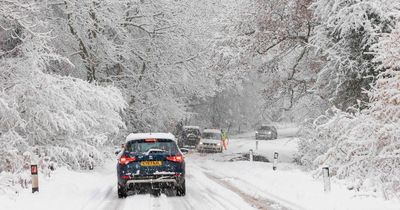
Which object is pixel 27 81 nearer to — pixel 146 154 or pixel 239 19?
pixel 146 154

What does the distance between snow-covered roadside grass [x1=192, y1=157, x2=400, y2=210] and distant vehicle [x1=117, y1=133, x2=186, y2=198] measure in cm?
220

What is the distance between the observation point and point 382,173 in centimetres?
1258

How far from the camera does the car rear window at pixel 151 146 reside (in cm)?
1420

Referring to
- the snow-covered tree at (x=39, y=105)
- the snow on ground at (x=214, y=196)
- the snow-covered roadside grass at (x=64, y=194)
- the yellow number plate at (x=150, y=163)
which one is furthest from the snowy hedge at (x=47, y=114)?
the yellow number plate at (x=150, y=163)

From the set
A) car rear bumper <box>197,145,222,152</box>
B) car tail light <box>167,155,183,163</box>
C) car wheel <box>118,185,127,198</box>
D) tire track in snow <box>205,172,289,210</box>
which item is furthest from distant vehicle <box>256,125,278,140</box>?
car wheel <box>118,185,127,198</box>

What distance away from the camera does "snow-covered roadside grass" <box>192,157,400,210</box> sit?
1166cm

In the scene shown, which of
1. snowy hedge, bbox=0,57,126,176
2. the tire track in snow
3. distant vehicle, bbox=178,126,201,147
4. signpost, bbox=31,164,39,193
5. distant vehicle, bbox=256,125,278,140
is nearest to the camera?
the tire track in snow

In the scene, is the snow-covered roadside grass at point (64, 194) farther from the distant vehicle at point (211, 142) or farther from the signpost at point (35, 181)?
the distant vehicle at point (211, 142)

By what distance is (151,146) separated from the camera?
14273 millimetres

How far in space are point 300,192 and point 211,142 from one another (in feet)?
80.6

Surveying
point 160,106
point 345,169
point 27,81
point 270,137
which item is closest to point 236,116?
point 270,137

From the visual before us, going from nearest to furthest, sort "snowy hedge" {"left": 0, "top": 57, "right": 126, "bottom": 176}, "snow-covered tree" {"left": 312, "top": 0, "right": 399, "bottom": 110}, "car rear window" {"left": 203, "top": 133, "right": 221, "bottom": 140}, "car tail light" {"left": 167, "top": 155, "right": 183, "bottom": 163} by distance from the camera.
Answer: "car tail light" {"left": 167, "top": 155, "right": 183, "bottom": 163}
"snowy hedge" {"left": 0, "top": 57, "right": 126, "bottom": 176}
"snow-covered tree" {"left": 312, "top": 0, "right": 399, "bottom": 110}
"car rear window" {"left": 203, "top": 133, "right": 221, "bottom": 140}

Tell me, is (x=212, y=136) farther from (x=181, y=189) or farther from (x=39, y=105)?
(x=181, y=189)

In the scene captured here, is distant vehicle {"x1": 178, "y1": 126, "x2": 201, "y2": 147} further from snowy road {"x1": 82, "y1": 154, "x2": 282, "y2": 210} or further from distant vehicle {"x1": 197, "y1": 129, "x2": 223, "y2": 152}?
snowy road {"x1": 82, "y1": 154, "x2": 282, "y2": 210}
